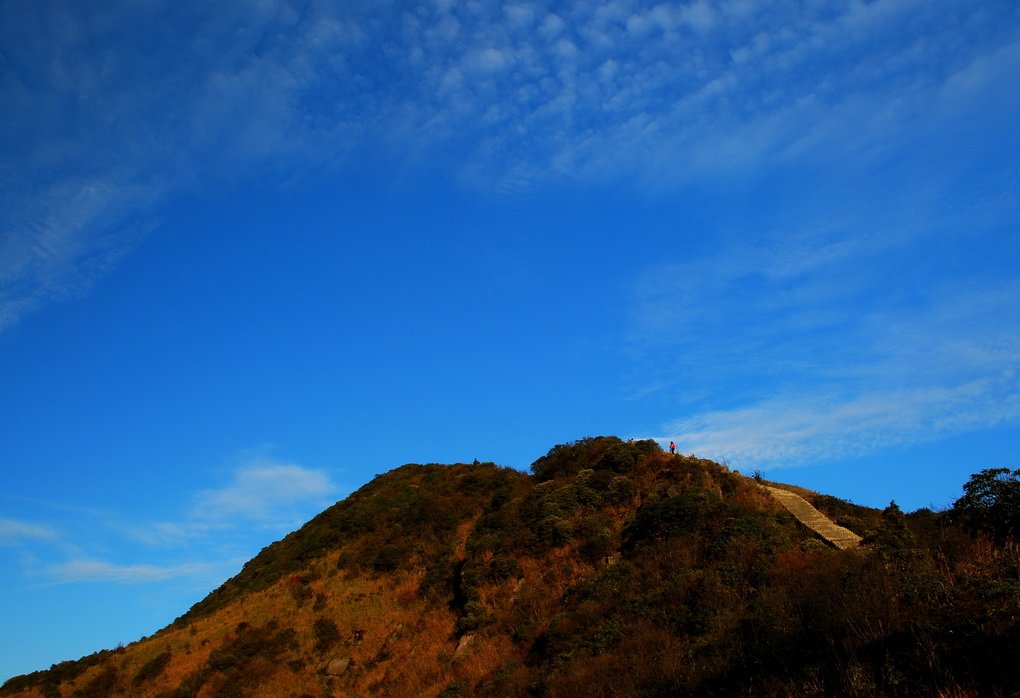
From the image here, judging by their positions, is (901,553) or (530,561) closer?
(901,553)

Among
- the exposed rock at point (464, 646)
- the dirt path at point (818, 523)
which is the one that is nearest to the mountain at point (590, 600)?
the exposed rock at point (464, 646)

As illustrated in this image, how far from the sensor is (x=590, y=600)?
2522cm

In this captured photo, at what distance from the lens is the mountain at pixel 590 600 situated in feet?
48.3

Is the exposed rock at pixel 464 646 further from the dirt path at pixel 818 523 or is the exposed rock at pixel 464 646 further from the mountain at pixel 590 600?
the dirt path at pixel 818 523

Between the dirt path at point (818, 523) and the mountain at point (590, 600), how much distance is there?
0.51 meters

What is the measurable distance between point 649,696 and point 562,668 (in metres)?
5.02

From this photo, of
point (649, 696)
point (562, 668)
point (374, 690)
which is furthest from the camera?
point (374, 690)

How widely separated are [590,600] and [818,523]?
10.8m

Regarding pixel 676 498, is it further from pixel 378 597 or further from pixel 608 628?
pixel 378 597

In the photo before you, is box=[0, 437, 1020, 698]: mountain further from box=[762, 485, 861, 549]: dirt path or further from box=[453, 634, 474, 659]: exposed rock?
box=[762, 485, 861, 549]: dirt path

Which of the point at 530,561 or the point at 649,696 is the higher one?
the point at 530,561

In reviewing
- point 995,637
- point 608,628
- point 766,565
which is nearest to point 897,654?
point 995,637

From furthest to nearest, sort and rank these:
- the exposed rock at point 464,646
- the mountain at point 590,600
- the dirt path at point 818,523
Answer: the exposed rock at point 464,646 < the dirt path at point 818,523 < the mountain at point 590,600

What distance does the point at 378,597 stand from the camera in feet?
124
